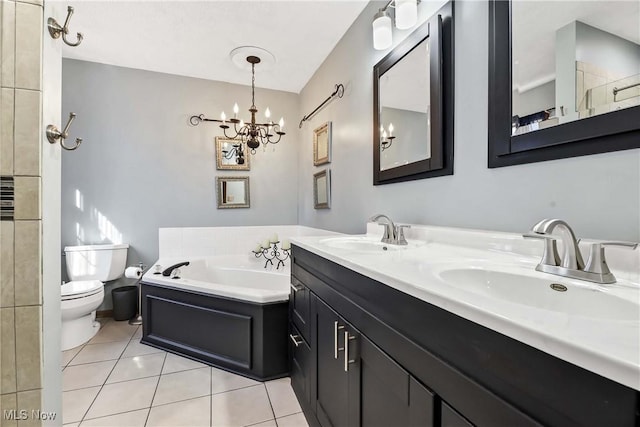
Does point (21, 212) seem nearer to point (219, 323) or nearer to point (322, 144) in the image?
point (219, 323)

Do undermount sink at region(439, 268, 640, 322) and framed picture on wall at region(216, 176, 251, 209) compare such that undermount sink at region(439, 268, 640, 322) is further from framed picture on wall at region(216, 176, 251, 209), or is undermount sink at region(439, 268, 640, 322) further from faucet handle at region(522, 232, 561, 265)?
framed picture on wall at region(216, 176, 251, 209)

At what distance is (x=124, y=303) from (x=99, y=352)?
675 millimetres

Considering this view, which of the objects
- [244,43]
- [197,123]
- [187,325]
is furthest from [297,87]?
[187,325]

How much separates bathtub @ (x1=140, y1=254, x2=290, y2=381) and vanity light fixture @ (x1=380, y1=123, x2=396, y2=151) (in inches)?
45.6

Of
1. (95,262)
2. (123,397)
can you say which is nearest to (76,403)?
(123,397)

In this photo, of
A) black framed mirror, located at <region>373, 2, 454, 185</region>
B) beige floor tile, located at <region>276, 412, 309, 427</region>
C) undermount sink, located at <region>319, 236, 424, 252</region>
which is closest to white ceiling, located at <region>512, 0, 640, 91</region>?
black framed mirror, located at <region>373, 2, 454, 185</region>

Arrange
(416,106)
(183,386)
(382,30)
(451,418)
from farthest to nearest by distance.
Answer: (183,386) < (382,30) < (416,106) < (451,418)

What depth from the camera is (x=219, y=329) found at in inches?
80.6

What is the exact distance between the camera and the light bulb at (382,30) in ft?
5.41

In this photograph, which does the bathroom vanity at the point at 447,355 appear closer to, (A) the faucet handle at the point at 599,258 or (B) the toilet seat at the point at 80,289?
(A) the faucet handle at the point at 599,258

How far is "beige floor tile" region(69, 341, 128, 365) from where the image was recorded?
2141 millimetres

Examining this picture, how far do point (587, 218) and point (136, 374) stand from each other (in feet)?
8.30

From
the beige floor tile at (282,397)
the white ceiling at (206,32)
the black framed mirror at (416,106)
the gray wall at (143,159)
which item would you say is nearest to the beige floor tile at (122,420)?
the beige floor tile at (282,397)

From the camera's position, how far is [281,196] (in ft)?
11.7
